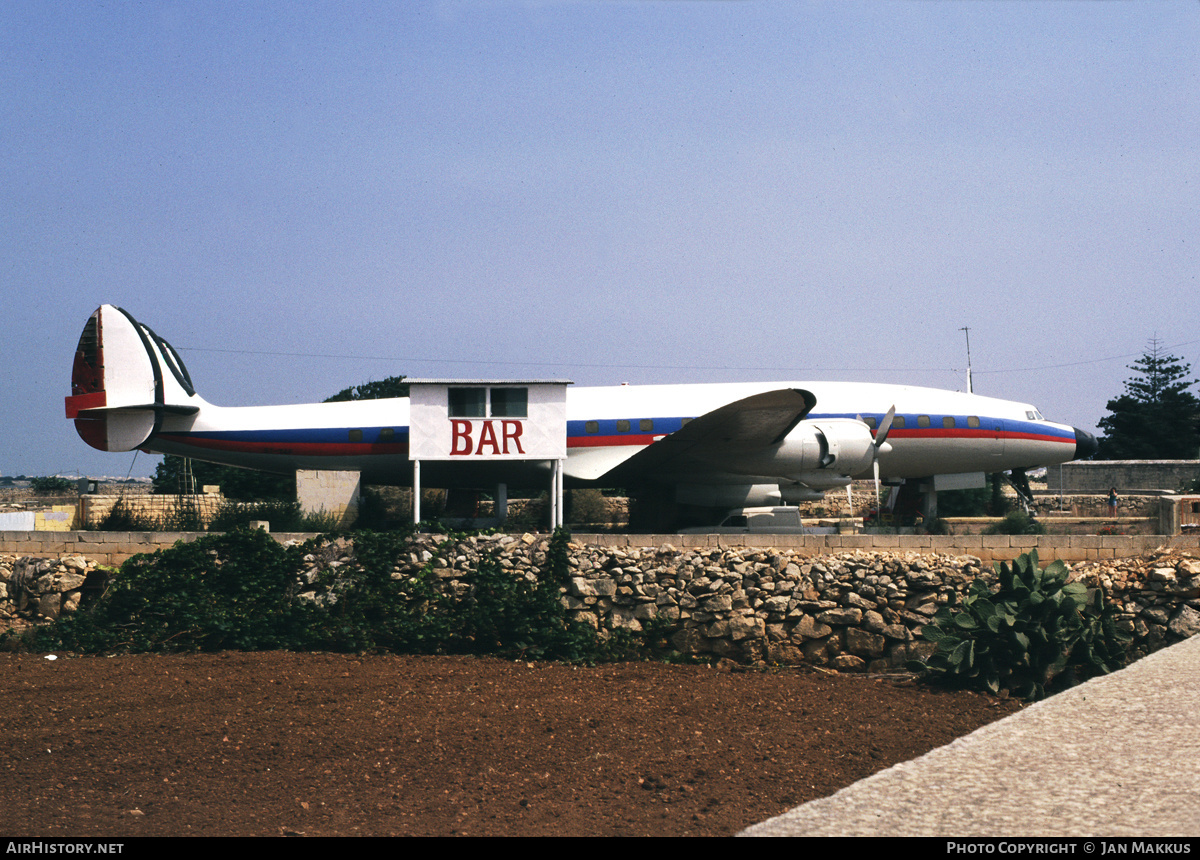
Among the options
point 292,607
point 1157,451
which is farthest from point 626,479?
point 1157,451

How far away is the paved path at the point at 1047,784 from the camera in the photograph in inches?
222

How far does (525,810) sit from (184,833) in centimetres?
294

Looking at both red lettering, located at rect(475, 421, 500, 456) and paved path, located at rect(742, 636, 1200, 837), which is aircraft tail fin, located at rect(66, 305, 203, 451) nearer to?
red lettering, located at rect(475, 421, 500, 456)

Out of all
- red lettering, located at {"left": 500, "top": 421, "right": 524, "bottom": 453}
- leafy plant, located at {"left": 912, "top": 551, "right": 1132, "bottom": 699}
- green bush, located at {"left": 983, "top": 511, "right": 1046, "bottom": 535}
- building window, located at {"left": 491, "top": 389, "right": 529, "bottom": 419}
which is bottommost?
leafy plant, located at {"left": 912, "top": 551, "right": 1132, "bottom": 699}

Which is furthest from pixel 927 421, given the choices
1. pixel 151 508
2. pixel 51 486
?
pixel 51 486

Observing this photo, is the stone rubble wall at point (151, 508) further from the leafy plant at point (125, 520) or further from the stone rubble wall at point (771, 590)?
the stone rubble wall at point (771, 590)

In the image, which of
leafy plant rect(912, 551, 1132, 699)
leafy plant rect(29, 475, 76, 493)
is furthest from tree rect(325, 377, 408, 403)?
leafy plant rect(912, 551, 1132, 699)

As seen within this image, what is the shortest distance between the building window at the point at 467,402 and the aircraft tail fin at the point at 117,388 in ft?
22.6

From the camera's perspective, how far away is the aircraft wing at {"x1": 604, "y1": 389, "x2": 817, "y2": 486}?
18.3 meters

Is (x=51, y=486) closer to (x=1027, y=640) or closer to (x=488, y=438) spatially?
(x=488, y=438)

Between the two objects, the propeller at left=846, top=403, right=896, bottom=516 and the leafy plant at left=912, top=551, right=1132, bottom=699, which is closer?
the leafy plant at left=912, top=551, right=1132, bottom=699

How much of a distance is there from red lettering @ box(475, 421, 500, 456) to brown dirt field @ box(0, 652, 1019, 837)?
19.8ft

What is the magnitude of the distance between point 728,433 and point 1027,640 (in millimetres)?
8236
